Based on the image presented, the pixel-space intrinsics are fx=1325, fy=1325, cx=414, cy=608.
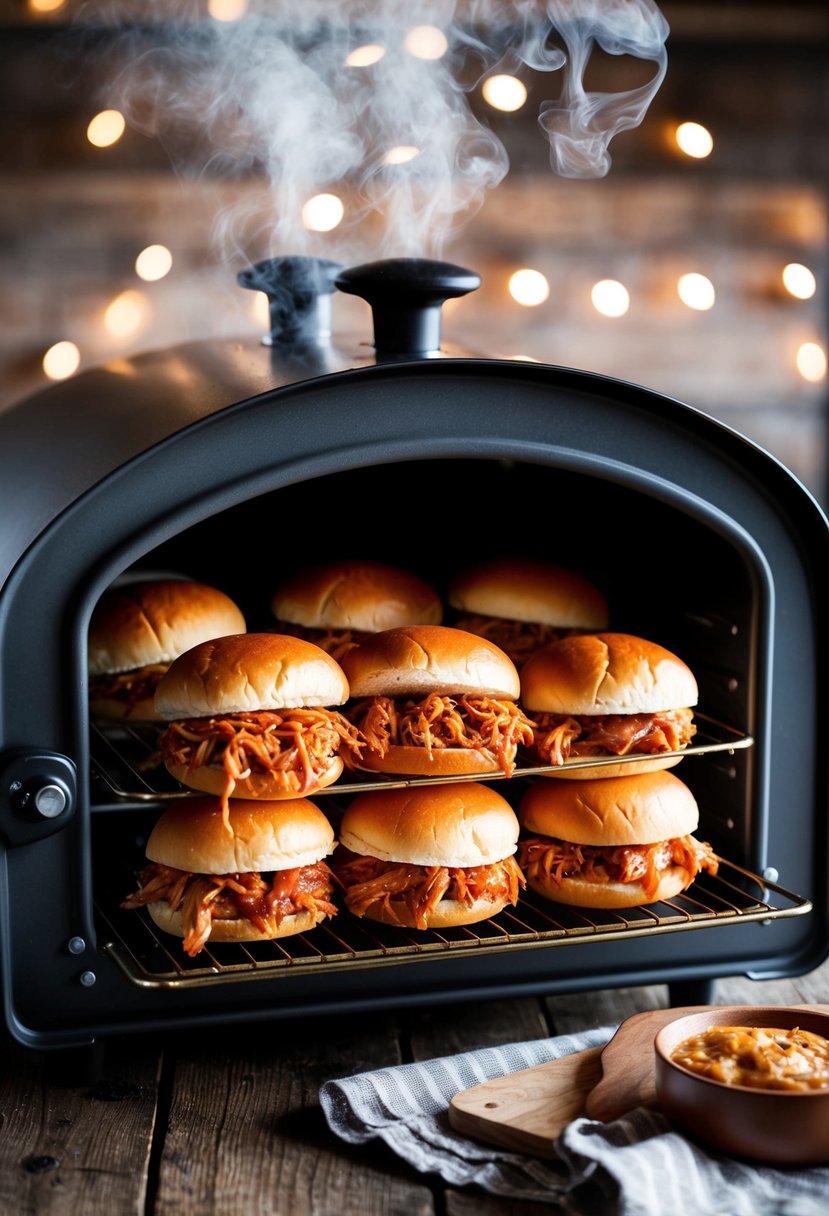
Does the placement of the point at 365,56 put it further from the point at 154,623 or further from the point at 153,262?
the point at 154,623

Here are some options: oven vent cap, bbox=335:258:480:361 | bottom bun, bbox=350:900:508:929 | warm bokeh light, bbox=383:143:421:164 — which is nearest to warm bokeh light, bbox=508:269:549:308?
warm bokeh light, bbox=383:143:421:164

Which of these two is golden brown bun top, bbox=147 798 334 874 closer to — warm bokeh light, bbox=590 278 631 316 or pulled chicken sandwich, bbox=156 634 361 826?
pulled chicken sandwich, bbox=156 634 361 826

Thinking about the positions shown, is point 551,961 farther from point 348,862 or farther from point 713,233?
point 713,233

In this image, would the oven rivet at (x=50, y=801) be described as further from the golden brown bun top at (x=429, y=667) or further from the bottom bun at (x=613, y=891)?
the bottom bun at (x=613, y=891)

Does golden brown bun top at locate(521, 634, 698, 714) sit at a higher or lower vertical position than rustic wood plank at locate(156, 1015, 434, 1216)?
higher

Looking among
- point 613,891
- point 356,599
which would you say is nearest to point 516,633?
point 356,599

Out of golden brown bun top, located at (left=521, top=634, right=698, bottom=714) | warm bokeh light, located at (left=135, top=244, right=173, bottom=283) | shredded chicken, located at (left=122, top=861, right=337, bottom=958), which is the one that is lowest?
shredded chicken, located at (left=122, top=861, right=337, bottom=958)
